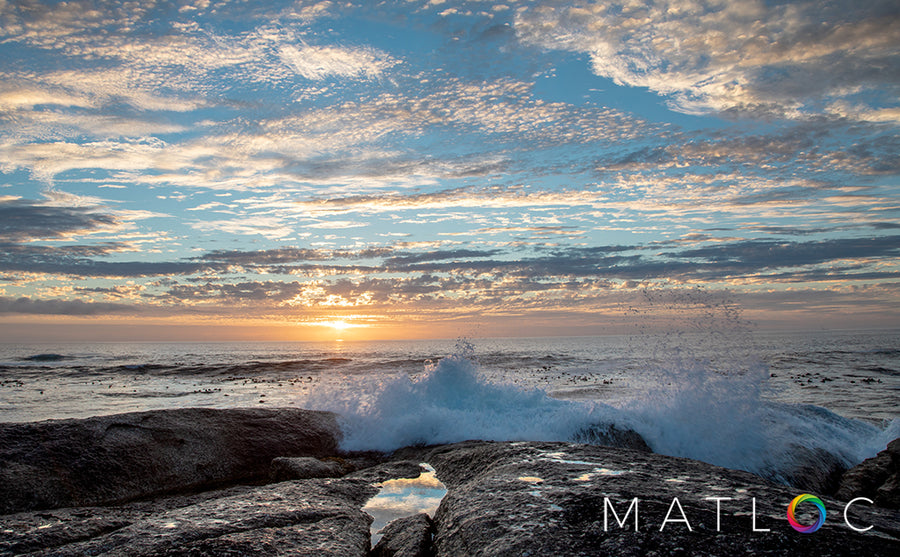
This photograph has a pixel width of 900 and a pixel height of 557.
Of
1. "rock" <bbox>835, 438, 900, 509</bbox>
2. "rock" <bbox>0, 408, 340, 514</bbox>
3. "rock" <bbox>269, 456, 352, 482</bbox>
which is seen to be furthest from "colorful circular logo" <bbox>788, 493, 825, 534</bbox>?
"rock" <bbox>0, 408, 340, 514</bbox>

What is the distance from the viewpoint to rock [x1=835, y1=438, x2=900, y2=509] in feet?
18.9

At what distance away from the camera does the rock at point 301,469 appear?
265 inches

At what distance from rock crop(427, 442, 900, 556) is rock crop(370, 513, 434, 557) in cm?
11

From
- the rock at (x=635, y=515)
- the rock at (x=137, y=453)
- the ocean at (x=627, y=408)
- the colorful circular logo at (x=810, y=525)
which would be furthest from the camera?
the ocean at (x=627, y=408)

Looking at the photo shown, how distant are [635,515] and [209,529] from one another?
3.45m

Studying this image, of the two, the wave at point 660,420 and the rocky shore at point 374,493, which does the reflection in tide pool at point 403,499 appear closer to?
the rocky shore at point 374,493

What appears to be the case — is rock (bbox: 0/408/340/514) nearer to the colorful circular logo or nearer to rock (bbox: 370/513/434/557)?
rock (bbox: 370/513/434/557)

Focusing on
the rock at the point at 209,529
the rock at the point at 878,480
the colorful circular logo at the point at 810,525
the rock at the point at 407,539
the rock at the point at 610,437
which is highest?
the colorful circular logo at the point at 810,525

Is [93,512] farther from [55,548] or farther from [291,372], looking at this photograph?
[291,372]

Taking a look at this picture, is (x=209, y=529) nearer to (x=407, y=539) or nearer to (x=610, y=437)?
(x=407, y=539)

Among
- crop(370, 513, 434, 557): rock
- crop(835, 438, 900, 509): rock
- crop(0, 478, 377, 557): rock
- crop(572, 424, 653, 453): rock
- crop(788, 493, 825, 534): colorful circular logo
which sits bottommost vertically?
crop(572, 424, 653, 453): rock

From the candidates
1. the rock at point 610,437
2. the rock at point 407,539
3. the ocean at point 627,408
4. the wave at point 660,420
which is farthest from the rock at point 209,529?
the rock at point 610,437

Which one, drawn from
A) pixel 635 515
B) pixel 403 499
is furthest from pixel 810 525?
A: pixel 403 499

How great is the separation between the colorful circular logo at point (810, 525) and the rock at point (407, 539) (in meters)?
2.69
